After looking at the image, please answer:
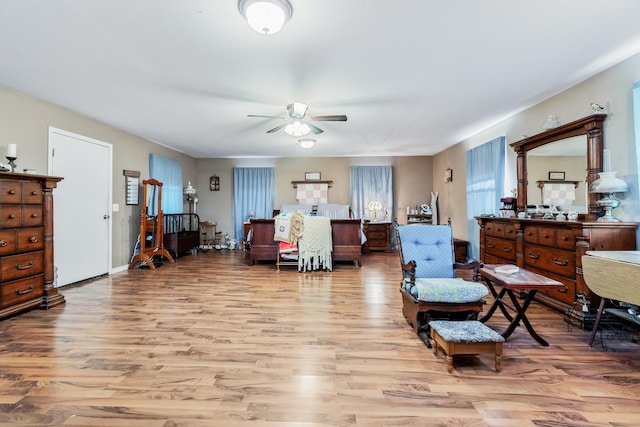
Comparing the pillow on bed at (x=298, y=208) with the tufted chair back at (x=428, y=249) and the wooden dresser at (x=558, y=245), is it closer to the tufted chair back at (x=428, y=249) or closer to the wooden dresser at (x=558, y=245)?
the wooden dresser at (x=558, y=245)

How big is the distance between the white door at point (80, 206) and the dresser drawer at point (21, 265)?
0.81 m

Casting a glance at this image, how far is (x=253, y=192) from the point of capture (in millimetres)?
7695

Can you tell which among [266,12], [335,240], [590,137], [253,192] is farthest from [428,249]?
[253,192]

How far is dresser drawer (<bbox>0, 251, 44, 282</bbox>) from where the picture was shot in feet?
9.06

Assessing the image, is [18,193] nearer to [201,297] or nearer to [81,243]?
[81,243]

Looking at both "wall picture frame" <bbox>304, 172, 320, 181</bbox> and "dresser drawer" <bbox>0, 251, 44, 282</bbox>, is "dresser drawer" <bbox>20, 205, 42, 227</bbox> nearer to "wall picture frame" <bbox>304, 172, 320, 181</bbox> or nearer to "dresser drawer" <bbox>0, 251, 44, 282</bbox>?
"dresser drawer" <bbox>0, 251, 44, 282</bbox>

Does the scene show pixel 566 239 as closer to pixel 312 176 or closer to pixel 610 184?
pixel 610 184

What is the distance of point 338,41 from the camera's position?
93.2 inches

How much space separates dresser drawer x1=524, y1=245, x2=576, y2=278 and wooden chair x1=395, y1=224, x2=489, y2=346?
3.25 feet

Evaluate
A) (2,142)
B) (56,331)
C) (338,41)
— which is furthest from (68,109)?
(338,41)

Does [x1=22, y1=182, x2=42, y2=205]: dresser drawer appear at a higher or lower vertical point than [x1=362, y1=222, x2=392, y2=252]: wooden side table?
higher

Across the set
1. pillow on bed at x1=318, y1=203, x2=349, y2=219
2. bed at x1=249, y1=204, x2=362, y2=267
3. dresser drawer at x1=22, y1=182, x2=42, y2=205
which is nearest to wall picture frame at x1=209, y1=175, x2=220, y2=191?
pillow on bed at x1=318, y1=203, x2=349, y2=219

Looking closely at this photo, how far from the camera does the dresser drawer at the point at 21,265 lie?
9.06 feet

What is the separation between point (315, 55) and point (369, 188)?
517 centimetres
